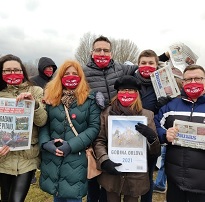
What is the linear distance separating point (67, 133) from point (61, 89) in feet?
1.65

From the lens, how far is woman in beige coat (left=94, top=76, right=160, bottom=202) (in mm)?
2576

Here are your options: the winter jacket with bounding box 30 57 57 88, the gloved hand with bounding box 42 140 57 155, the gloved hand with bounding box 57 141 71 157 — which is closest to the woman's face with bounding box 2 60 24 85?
the gloved hand with bounding box 42 140 57 155

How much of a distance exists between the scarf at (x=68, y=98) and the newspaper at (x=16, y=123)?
35cm

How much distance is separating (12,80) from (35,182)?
2930mm

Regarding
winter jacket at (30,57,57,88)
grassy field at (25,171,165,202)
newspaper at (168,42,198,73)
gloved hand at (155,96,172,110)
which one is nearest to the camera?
gloved hand at (155,96,172,110)

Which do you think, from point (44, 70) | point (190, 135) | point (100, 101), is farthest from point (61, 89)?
point (44, 70)

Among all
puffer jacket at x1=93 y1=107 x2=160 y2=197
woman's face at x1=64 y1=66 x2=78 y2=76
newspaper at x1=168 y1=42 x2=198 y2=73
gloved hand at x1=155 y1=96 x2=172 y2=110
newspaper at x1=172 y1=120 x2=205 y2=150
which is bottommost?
puffer jacket at x1=93 y1=107 x2=160 y2=197

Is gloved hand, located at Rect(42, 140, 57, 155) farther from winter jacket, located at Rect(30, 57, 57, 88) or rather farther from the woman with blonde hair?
winter jacket, located at Rect(30, 57, 57, 88)

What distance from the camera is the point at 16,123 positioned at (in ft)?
8.52

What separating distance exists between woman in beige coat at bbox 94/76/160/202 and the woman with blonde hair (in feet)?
0.46

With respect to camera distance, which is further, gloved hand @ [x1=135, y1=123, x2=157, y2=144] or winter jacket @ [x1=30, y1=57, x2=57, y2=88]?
winter jacket @ [x1=30, y1=57, x2=57, y2=88]

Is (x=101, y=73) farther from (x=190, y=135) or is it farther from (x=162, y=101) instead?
(x=190, y=135)

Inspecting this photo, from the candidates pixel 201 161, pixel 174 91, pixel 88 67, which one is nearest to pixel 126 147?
pixel 201 161

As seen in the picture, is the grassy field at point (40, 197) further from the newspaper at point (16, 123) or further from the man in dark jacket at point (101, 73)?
the newspaper at point (16, 123)
